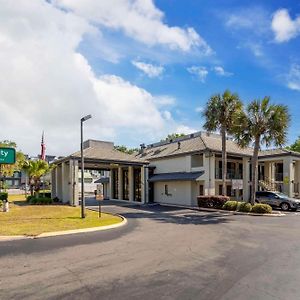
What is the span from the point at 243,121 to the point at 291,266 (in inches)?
748

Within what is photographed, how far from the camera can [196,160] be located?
114ft

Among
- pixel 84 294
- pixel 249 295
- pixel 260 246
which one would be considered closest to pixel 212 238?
pixel 260 246

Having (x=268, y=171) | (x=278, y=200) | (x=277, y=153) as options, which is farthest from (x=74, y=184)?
(x=268, y=171)

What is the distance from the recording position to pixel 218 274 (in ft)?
26.7

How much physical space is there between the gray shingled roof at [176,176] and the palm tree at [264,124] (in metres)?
A: 6.98

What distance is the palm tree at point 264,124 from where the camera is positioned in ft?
84.4

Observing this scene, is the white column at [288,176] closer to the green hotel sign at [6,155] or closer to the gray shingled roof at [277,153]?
the gray shingled roof at [277,153]

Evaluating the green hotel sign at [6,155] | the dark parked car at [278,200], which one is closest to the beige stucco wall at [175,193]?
the dark parked car at [278,200]

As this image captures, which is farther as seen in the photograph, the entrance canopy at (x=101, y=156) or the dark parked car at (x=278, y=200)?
the entrance canopy at (x=101, y=156)

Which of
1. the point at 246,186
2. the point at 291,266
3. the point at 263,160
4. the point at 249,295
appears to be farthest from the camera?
the point at 263,160

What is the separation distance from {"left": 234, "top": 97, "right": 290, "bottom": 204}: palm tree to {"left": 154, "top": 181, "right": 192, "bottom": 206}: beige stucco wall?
8.59 metres

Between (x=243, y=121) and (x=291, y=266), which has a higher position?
(x=243, y=121)

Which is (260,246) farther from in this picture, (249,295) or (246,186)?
(246,186)

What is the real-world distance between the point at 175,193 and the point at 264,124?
1326cm
